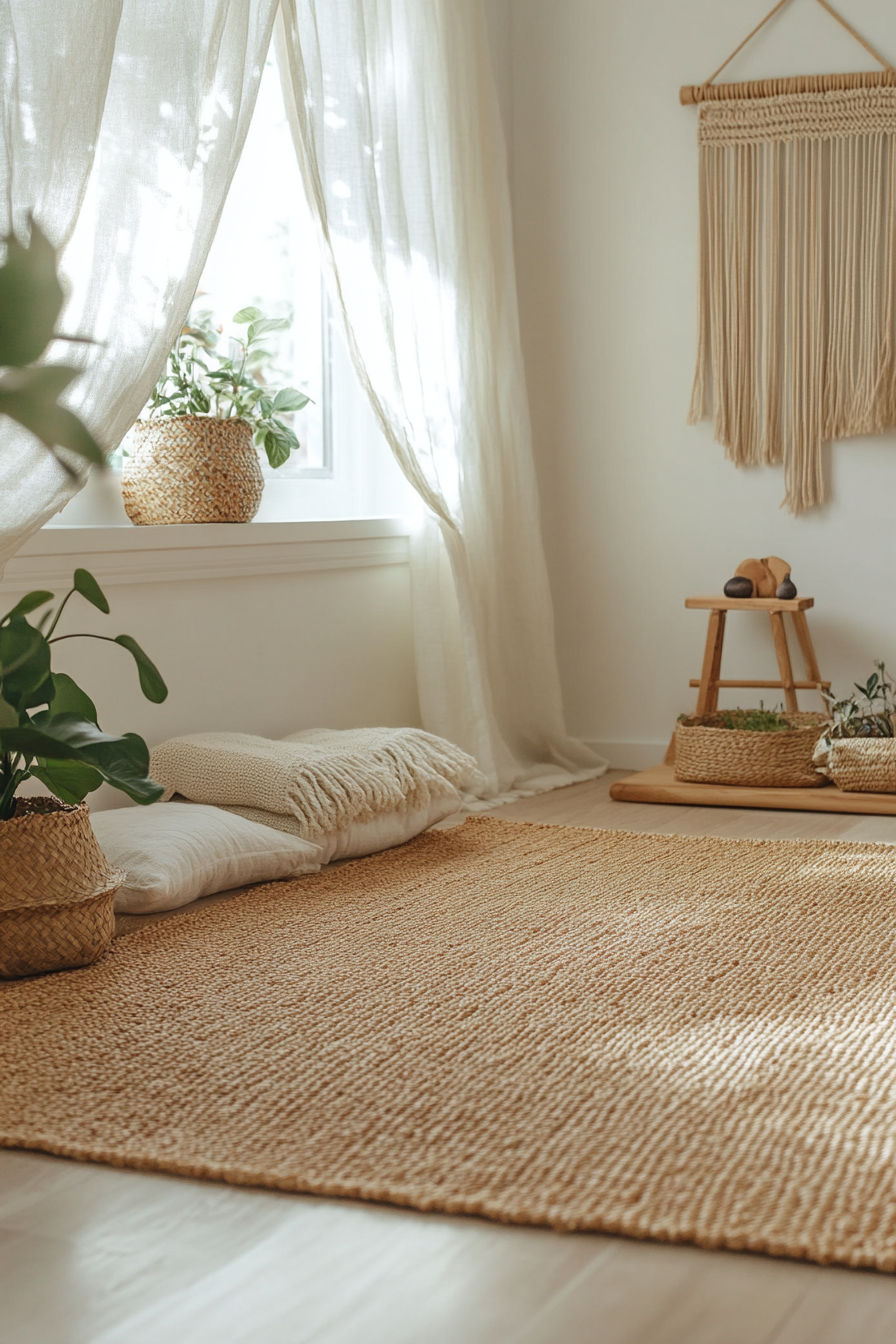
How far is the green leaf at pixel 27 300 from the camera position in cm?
53

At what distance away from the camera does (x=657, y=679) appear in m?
3.84

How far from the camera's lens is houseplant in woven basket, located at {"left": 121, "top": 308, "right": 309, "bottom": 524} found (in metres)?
2.81

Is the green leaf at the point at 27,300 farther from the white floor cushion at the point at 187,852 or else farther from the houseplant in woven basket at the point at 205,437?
the houseplant in woven basket at the point at 205,437

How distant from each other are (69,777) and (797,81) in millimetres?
2611

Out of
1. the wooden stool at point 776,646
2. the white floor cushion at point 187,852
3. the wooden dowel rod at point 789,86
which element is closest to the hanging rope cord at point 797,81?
the wooden dowel rod at point 789,86

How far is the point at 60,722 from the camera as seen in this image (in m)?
1.80

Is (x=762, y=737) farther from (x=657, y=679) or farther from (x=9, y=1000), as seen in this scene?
(x=9, y=1000)

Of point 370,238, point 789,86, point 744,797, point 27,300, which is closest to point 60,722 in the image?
point 27,300

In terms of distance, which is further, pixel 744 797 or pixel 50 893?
pixel 744 797

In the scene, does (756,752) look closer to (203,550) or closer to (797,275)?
(797,275)

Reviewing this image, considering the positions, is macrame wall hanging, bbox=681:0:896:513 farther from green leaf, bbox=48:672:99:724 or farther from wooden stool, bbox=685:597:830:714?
green leaf, bbox=48:672:99:724

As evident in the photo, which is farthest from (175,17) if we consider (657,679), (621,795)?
(657,679)

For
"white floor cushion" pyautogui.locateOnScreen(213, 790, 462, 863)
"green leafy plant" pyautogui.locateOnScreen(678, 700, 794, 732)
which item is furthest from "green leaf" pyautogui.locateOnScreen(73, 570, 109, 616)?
"green leafy plant" pyautogui.locateOnScreen(678, 700, 794, 732)

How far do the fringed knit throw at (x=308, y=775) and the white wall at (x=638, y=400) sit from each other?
119 cm
